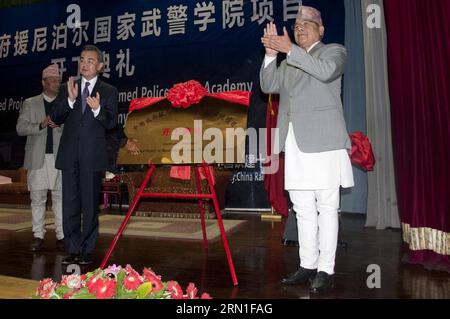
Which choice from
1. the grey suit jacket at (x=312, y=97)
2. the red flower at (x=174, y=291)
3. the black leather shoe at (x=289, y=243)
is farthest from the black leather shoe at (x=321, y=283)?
the black leather shoe at (x=289, y=243)

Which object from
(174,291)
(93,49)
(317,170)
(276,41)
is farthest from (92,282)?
(93,49)

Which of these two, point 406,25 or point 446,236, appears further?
point 406,25

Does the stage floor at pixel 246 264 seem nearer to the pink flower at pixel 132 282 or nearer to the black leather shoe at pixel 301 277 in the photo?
the black leather shoe at pixel 301 277

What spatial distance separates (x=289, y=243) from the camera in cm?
349

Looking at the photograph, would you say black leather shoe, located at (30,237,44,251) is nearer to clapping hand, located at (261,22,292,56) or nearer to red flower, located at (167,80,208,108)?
red flower, located at (167,80,208,108)

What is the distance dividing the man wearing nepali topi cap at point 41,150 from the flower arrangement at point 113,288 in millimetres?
2311

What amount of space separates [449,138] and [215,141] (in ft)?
4.86

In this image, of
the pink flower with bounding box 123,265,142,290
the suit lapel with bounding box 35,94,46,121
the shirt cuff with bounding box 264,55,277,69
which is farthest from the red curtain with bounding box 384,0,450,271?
the suit lapel with bounding box 35,94,46,121

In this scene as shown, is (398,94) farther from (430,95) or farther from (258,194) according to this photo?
(258,194)

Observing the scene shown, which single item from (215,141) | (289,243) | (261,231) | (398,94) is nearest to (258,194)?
(261,231)

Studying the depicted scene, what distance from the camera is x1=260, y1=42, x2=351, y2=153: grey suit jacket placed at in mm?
1968

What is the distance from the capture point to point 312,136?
203 cm

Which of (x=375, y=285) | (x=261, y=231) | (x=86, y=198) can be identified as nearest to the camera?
(x=375, y=285)

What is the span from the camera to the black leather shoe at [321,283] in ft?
6.66
